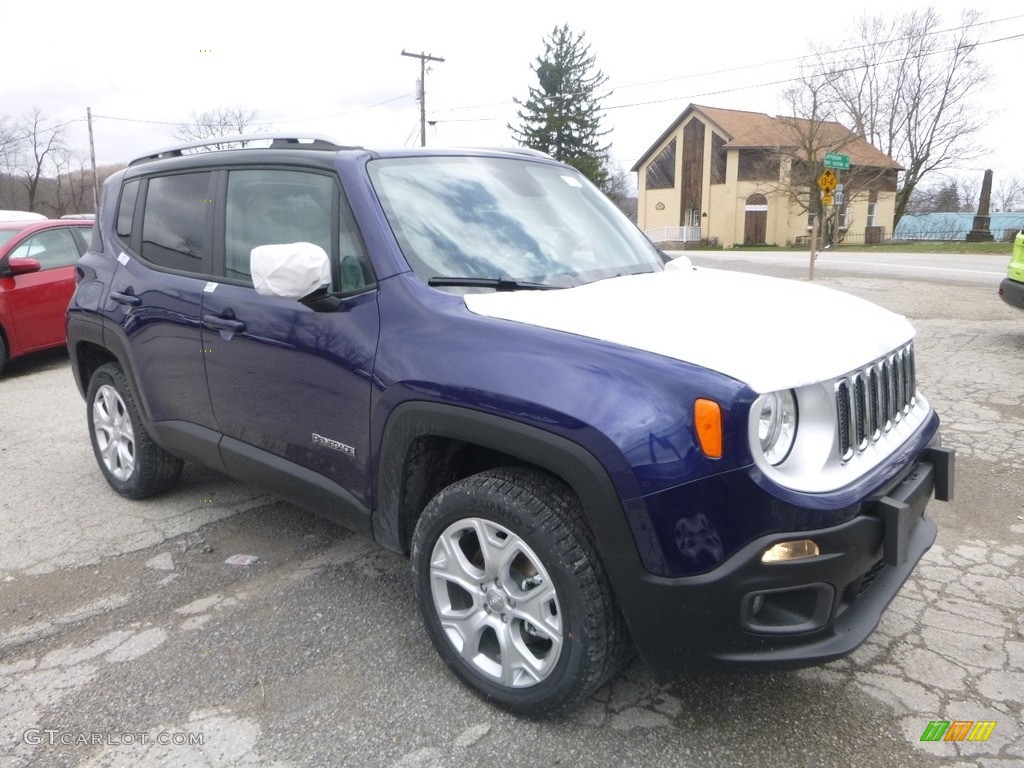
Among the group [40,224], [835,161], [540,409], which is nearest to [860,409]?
[540,409]

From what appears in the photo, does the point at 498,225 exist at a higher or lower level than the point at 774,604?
higher

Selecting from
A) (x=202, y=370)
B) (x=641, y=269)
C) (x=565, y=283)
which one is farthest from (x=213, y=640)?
(x=641, y=269)

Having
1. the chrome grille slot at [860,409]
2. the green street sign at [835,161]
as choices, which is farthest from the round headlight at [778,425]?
the green street sign at [835,161]

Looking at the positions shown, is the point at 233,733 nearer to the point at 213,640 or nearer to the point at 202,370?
the point at 213,640

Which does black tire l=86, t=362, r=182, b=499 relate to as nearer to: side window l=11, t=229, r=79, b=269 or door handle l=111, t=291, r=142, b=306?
door handle l=111, t=291, r=142, b=306

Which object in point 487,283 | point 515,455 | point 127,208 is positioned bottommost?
point 515,455

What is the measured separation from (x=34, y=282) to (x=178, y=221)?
18.8ft

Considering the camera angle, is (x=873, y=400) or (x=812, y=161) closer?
(x=873, y=400)

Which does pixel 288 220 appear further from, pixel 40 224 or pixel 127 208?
pixel 40 224

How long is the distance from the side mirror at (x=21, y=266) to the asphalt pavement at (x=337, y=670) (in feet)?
14.4

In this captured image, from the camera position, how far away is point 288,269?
2.83 metres

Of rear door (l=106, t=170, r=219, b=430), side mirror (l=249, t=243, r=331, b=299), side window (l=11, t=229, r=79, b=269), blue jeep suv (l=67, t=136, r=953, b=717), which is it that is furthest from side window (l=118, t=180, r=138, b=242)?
side window (l=11, t=229, r=79, b=269)

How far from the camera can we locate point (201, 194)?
3.83 m

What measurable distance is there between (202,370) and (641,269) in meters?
2.03
